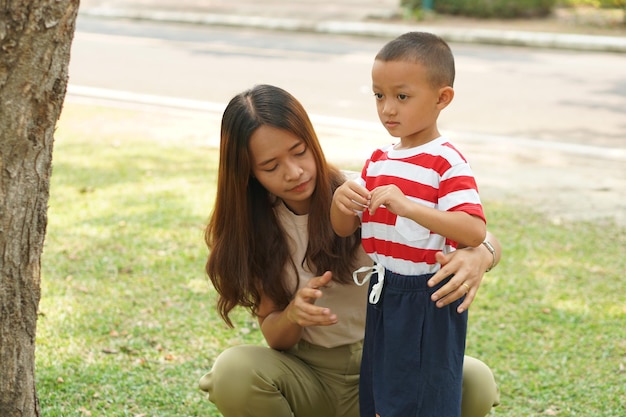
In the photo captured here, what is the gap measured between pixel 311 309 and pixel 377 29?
12.3m

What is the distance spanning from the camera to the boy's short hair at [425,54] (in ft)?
6.84

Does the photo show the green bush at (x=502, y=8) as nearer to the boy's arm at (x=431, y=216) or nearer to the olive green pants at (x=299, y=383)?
the olive green pants at (x=299, y=383)

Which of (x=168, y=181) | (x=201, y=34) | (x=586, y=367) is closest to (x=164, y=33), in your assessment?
(x=201, y=34)

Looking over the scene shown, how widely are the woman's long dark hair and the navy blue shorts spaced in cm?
38

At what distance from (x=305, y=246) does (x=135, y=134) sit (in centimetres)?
488

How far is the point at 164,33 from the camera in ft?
46.6

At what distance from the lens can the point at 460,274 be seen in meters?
2.12

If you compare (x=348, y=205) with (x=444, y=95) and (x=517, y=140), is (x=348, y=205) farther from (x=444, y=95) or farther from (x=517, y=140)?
(x=517, y=140)

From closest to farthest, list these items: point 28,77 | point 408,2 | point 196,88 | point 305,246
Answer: point 28,77, point 305,246, point 196,88, point 408,2

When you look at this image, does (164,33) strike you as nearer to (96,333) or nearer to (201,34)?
(201,34)

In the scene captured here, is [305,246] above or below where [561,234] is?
above

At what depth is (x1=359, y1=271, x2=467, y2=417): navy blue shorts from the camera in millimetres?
2164

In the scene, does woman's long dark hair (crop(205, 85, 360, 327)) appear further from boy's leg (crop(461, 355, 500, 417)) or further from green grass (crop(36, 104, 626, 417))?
green grass (crop(36, 104, 626, 417))

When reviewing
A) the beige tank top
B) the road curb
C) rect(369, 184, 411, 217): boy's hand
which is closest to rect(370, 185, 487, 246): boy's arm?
rect(369, 184, 411, 217): boy's hand
